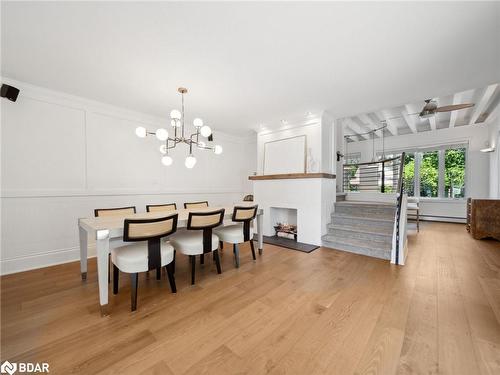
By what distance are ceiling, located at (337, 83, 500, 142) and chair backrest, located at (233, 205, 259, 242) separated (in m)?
3.45

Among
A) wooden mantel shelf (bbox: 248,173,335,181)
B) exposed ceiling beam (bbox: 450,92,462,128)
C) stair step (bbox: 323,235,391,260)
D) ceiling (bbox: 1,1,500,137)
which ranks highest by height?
exposed ceiling beam (bbox: 450,92,462,128)

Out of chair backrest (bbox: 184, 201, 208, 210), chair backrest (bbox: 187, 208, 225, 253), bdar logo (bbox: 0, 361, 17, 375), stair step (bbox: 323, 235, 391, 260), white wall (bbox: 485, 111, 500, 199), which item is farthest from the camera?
white wall (bbox: 485, 111, 500, 199)

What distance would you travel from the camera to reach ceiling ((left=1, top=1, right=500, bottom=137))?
66.7 inches

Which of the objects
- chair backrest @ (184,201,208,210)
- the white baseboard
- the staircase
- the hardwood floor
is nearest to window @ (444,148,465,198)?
the staircase

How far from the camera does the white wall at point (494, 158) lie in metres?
4.69

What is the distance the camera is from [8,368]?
51.1 inches

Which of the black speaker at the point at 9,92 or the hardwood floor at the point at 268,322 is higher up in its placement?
the black speaker at the point at 9,92

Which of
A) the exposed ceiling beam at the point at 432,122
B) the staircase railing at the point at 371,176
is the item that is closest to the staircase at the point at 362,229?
the staircase railing at the point at 371,176

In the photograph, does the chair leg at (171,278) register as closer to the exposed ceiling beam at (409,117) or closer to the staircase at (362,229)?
the staircase at (362,229)

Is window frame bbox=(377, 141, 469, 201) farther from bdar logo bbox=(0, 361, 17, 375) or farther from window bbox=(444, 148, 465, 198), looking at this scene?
bdar logo bbox=(0, 361, 17, 375)

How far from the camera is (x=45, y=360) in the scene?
1.36 m

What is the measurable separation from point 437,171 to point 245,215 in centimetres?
739

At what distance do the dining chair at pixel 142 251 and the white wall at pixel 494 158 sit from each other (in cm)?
712

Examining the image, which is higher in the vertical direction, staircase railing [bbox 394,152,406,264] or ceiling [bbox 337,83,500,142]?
ceiling [bbox 337,83,500,142]
